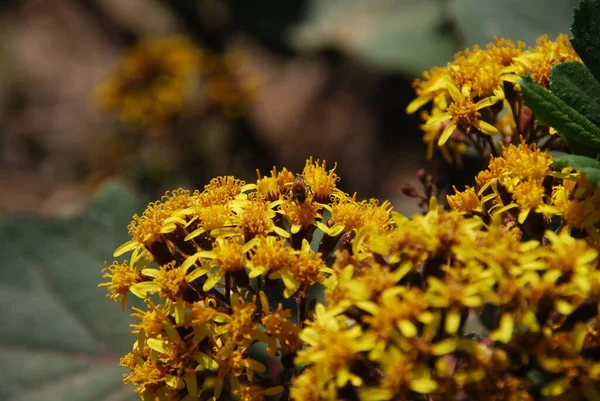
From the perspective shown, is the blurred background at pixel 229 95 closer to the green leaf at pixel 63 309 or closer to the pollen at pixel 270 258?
the green leaf at pixel 63 309

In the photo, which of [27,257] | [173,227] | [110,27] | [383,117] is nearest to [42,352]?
[27,257]

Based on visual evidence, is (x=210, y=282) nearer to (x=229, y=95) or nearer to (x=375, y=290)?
(x=375, y=290)

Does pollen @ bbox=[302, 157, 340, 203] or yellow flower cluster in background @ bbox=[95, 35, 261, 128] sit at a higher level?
yellow flower cluster in background @ bbox=[95, 35, 261, 128]

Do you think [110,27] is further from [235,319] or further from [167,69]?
[235,319]

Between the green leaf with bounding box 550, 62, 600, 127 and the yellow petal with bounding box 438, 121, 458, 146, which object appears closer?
the green leaf with bounding box 550, 62, 600, 127

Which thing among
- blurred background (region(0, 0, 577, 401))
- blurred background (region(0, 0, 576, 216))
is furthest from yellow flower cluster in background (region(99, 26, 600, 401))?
blurred background (region(0, 0, 576, 216))

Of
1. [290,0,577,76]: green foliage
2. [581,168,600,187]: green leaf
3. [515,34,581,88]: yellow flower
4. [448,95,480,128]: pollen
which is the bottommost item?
[581,168,600,187]: green leaf

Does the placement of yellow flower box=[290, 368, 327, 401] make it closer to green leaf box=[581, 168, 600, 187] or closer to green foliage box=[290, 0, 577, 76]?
green leaf box=[581, 168, 600, 187]
